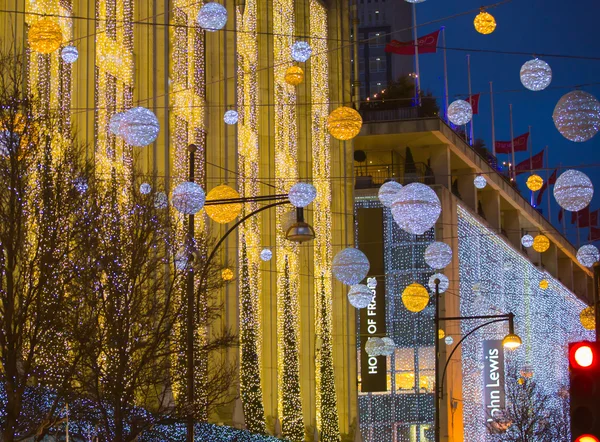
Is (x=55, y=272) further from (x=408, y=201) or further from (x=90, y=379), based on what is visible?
(x=408, y=201)

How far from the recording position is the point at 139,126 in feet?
65.4

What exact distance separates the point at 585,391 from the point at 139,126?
12540mm

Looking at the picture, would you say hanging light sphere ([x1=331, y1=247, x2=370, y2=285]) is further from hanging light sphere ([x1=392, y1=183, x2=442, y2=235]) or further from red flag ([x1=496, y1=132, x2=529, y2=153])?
red flag ([x1=496, y1=132, x2=529, y2=153])

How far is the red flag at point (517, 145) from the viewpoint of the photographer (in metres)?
70.7

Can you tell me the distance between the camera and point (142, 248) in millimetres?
20016

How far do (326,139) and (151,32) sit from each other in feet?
54.0

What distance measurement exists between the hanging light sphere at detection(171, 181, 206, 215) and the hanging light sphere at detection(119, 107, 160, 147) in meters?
1.30

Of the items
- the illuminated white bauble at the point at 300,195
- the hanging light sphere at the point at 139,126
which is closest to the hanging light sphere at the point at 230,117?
the illuminated white bauble at the point at 300,195

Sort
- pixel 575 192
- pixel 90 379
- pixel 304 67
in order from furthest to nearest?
pixel 304 67, pixel 575 192, pixel 90 379

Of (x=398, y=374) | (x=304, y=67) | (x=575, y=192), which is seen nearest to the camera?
(x=575, y=192)

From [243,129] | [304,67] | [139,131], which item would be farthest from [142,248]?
[304,67]

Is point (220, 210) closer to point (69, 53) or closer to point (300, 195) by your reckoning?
point (300, 195)

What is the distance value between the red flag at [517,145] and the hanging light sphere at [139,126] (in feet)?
173

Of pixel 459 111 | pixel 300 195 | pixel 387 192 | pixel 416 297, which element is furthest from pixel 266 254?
pixel 300 195
